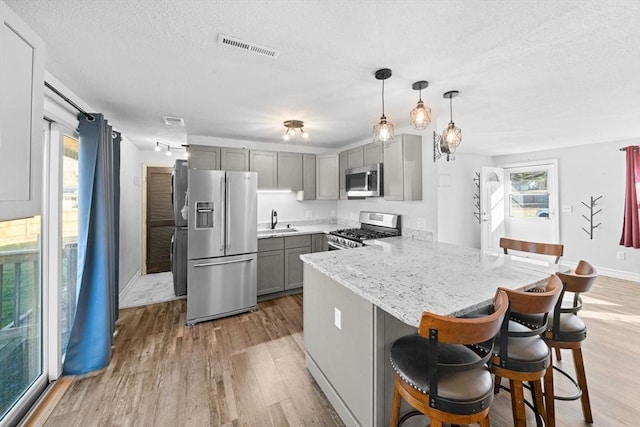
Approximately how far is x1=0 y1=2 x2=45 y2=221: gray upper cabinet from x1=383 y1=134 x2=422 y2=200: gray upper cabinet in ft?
10.2

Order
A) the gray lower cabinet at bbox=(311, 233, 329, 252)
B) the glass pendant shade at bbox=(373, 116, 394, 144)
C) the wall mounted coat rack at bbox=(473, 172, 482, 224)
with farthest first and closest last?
the wall mounted coat rack at bbox=(473, 172, 482, 224) < the gray lower cabinet at bbox=(311, 233, 329, 252) < the glass pendant shade at bbox=(373, 116, 394, 144)

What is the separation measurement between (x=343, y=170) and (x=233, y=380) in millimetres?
3231

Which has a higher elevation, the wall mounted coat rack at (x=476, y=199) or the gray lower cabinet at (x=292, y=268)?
the wall mounted coat rack at (x=476, y=199)

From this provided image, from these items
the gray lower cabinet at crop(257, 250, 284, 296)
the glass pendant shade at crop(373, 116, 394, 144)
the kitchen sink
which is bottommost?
the gray lower cabinet at crop(257, 250, 284, 296)

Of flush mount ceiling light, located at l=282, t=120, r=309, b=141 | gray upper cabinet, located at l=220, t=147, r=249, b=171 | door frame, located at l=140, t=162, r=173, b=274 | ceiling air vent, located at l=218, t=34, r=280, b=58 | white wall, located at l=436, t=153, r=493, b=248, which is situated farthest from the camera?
white wall, located at l=436, t=153, r=493, b=248

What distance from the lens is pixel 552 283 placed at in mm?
1293

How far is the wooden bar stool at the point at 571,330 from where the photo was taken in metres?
1.42

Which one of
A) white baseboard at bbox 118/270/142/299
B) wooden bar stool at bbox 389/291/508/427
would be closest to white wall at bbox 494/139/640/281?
wooden bar stool at bbox 389/291/508/427

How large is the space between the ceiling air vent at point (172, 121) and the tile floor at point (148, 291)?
8.09 ft

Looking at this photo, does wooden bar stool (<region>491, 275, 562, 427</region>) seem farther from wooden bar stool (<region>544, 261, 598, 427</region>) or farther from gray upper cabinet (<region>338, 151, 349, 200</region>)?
gray upper cabinet (<region>338, 151, 349, 200</region>)

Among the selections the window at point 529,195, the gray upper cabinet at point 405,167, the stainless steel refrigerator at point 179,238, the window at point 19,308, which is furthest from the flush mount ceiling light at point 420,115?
the window at point 529,195

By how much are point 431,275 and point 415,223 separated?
6.10ft

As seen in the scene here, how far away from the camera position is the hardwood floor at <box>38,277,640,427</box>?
5.70ft

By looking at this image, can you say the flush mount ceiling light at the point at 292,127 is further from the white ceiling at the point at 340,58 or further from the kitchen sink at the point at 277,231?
the kitchen sink at the point at 277,231
